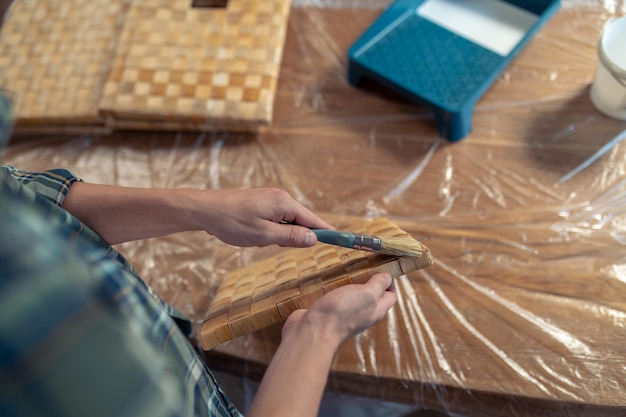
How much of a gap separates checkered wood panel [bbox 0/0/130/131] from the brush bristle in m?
0.65

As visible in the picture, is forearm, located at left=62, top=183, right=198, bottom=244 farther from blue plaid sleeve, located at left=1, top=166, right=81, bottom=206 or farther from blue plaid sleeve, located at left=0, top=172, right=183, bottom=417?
blue plaid sleeve, located at left=0, top=172, right=183, bottom=417

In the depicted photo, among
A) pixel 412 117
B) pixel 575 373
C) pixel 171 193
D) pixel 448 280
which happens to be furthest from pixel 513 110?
pixel 171 193

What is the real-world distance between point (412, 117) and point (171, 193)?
0.50 m

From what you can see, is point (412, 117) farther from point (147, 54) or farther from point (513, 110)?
point (147, 54)

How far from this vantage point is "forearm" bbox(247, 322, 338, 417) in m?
0.44

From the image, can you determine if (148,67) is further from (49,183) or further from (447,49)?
(447,49)

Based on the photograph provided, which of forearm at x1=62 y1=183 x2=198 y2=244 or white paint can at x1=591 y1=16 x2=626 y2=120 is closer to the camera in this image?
forearm at x1=62 y1=183 x2=198 y2=244

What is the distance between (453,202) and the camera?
0.82 m

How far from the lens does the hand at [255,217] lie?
0.59 m

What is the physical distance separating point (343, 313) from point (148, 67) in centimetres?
67

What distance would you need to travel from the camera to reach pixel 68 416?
0.25 meters

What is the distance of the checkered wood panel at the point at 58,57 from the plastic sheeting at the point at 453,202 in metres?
0.07

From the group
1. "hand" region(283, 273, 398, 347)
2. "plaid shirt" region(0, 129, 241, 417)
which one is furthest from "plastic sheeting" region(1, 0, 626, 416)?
"plaid shirt" region(0, 129, 241, 417)

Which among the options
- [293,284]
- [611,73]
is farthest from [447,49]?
[293,284]
